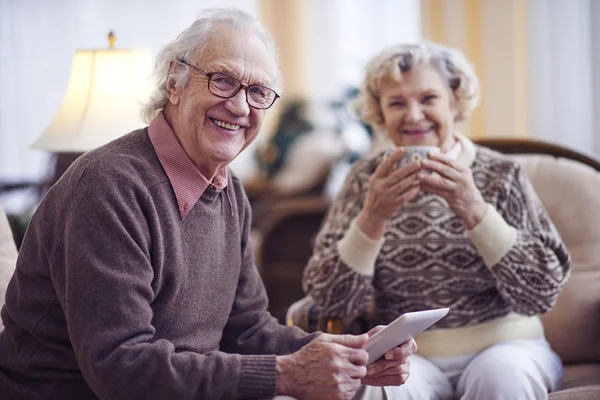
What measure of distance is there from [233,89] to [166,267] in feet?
1.18

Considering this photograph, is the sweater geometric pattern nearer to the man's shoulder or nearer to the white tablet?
the white tablet

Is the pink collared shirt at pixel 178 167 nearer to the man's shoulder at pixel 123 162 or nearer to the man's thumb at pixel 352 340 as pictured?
the man's shoulder at pixel 123 162

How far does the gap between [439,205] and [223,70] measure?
0.76 meters

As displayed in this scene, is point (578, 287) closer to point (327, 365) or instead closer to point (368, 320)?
point (368, 320)

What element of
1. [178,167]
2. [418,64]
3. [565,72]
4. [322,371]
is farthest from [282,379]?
[565,72]

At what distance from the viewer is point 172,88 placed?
1522 millimetres

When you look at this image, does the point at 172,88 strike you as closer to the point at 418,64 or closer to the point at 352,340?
the point at 352,340

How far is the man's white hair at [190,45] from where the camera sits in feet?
4.87

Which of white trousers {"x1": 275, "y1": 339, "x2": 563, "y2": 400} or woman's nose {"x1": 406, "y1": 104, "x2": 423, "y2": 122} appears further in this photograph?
woman's nose {"x1": 406, "y1": 104, "x2": 423, "y2": 122}

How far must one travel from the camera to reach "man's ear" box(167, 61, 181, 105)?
1.51 metres

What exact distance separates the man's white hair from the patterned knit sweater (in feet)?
1.87

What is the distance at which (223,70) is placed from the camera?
147cm

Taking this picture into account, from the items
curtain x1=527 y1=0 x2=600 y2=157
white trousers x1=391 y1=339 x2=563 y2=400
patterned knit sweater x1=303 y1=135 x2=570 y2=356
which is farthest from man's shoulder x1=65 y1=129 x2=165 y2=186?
curtain x1=527 y1=0 x2=600 y2=157

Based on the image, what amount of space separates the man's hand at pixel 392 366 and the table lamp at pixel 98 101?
968mm
